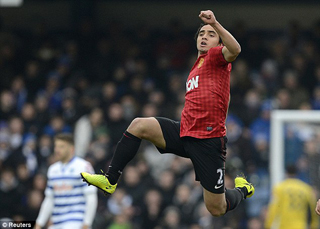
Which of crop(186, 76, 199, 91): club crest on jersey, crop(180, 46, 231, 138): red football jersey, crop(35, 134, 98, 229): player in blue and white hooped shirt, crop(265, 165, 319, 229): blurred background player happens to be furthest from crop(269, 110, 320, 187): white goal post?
crop(186, 76, 199, 91): club crest on jersey

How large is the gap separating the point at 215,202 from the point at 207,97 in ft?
3.47

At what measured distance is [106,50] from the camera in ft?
48.1

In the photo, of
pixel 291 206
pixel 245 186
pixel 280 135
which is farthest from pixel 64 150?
pixel 280 135

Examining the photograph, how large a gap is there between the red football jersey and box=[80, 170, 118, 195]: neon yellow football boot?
83 centimetres

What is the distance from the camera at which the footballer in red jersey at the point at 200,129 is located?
5.98 m

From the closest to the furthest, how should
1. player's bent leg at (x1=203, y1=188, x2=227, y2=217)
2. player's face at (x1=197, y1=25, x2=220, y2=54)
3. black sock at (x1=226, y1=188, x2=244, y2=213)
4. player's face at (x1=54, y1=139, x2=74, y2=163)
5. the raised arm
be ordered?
the raised arm → player's face at (x1=197, y1=25, x2=220, y2=54) → player's bent leg at (x1=203, y1=188, x2=227, y2=217) → black sock at (x1=226, y1=188, x2=244, y2=213) → player's face at (x1=54, y1=139, x2=74, y2=163)

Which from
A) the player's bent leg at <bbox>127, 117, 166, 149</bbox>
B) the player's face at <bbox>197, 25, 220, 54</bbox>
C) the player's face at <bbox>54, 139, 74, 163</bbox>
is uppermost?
the player's face at <bbox>197, 25, 220, 54</bbox>

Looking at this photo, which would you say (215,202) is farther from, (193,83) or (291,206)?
(291,206)

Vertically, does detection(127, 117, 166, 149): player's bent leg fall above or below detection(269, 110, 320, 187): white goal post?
above

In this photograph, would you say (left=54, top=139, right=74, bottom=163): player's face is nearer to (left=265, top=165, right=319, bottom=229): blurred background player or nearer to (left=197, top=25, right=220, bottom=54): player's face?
(left=197, top=25, right=220, bottom=54): player's face

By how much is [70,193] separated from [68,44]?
7.79 m

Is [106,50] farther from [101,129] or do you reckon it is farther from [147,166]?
[147,166]

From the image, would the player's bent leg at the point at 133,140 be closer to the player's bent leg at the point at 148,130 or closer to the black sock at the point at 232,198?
the player's bent leg at the point at 148,130

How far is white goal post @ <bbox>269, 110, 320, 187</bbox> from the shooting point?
10.2m
